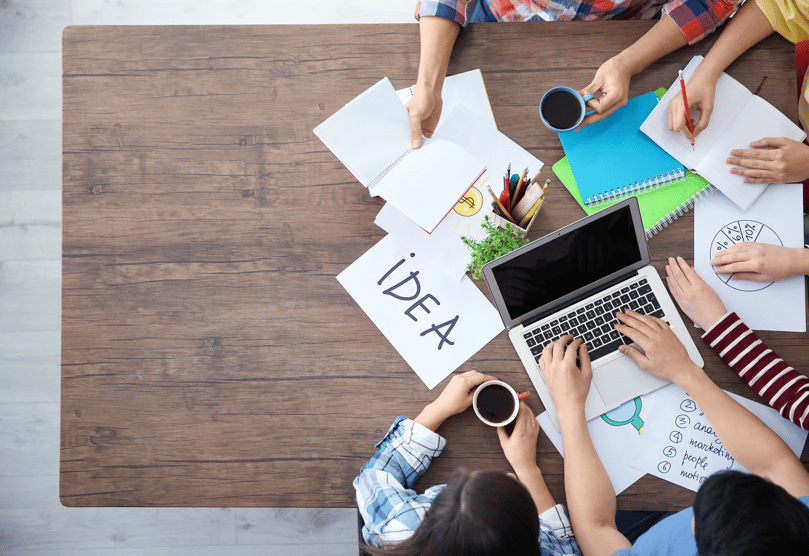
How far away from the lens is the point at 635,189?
3.33 ft

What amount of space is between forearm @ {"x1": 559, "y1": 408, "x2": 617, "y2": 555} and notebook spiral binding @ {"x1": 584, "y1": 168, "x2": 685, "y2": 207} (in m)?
0.40

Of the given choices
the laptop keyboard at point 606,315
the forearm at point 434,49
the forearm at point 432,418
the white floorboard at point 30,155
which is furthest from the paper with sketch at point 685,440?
the white floorboard at point 30,155

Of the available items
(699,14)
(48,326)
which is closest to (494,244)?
(699,14)

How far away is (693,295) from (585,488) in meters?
0.40

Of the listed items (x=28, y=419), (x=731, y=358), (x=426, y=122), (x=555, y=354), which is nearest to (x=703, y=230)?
(x=731, y=358)

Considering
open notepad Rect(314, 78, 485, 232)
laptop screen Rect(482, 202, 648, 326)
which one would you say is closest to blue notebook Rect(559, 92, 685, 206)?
laptop screen Rect(482, 202, 648, 326)

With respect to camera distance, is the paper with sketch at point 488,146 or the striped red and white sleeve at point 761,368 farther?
the paper with sketch at point 488,146

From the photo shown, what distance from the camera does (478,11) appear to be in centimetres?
125

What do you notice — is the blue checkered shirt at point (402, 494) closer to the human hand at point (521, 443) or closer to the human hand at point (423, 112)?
the human hand at point (521, 443)

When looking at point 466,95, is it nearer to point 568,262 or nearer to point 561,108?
point 561,108

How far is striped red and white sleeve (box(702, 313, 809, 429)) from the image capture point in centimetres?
92

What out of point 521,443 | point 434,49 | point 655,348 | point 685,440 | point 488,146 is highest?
point 434,49

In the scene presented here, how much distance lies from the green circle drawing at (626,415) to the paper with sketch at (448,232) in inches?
14.9

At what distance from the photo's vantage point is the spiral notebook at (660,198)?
100 centimetres
